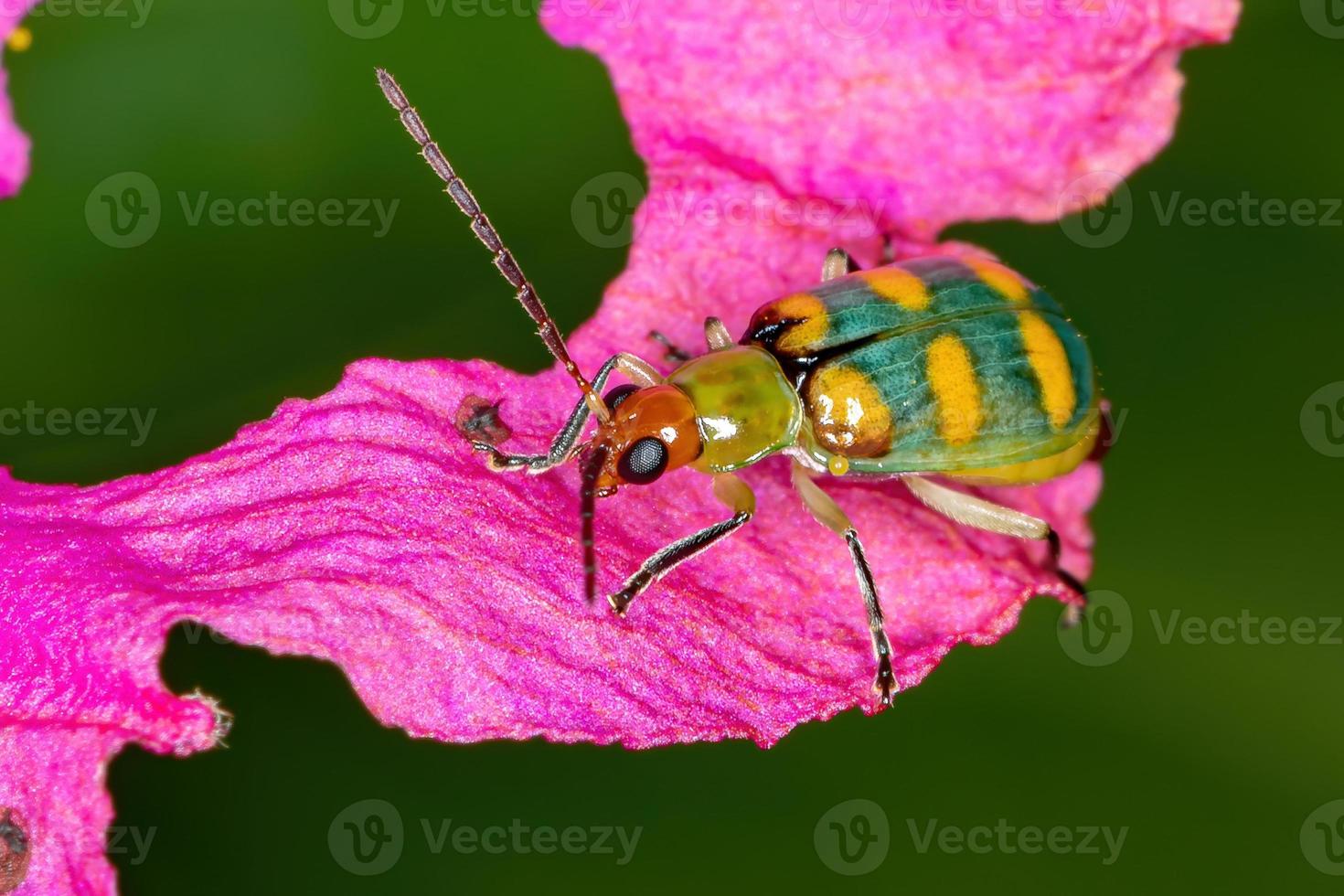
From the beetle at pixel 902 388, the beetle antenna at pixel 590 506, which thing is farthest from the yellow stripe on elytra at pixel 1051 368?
the beetle antenna at pixel 590 506

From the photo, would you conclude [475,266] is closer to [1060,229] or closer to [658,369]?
[658,369]

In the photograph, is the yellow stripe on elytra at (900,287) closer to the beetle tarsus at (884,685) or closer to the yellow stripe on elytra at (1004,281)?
the yellow stripe on elytra at (1004,281)

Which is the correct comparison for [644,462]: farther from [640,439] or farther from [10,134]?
[10,134]

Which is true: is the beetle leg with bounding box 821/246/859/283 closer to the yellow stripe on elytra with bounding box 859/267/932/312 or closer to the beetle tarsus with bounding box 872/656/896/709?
the yellow stripe on elytra with bounding box 859/267/932/312

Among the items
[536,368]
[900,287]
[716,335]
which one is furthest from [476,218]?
[900,287]

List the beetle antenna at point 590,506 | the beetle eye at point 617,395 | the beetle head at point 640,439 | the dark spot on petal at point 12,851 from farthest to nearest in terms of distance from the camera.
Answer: the beetle eye at point 617,395
the beetle head at point 640,439
the beetle antenna at point 590,506
the dark spot on petal at point 12,851

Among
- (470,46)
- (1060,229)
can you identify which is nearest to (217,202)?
(470,46)

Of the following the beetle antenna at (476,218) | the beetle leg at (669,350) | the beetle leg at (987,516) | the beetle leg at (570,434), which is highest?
the beetle antenna at (476,218)
